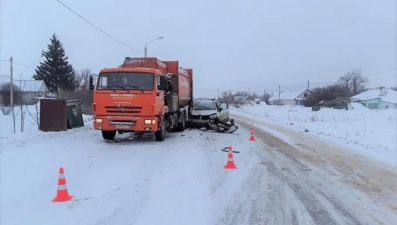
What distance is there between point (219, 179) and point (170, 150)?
13.3 ft

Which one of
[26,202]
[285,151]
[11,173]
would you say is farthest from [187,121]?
[26,202]

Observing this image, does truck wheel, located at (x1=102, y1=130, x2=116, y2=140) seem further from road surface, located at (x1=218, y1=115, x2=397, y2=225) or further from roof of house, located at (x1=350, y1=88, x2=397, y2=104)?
roof of house, located at (x1=350, y1=88, x2=397, y2=104)

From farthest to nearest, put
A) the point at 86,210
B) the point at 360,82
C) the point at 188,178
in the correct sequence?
the point at 360,82 < the point at 188,178 < the point at 86,210

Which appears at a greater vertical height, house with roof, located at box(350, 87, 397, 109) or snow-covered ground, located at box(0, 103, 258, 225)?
house with roof, located at box(350, 87, 397, 109)

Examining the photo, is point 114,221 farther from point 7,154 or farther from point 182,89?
point 182,89

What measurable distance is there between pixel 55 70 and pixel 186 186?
55.8 meters

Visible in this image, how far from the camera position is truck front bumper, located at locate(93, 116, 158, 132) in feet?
40.5

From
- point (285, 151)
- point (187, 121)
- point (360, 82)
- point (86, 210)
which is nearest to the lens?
point (86, 210)

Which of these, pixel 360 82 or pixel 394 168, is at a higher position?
pixel 360 82

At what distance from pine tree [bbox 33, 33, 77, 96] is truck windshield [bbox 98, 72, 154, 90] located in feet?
154

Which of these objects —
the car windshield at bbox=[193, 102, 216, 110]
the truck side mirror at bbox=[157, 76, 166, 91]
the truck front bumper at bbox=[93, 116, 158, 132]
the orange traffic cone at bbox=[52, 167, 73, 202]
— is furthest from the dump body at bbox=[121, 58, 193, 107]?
the orange traffic cone at bbox=[52, 167, 73, 202]

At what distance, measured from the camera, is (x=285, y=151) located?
12.2 metres

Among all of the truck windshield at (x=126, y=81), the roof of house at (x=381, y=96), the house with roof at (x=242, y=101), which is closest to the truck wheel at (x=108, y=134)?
Result: the truck windshield at (x=126, y=81)

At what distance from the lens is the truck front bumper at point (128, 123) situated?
12336 mm
